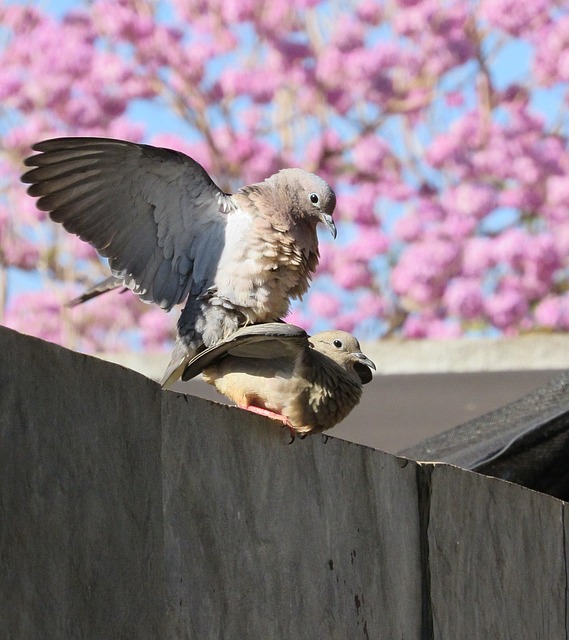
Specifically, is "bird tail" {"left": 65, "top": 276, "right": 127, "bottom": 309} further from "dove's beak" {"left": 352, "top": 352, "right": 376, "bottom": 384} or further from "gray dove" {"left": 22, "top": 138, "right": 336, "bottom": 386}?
"dove's beak" {"left": 352, "top": 352, "right": 376, "bottom": 384}

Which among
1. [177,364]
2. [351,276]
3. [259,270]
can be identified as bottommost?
[177,364]

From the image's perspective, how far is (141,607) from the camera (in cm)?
177

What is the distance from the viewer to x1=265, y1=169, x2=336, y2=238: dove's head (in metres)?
2.98

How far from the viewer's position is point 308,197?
2998mm

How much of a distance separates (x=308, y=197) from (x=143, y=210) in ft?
1.26

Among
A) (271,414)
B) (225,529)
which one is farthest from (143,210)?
(225,529)

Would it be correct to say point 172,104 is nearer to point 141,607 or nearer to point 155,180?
point 155,180

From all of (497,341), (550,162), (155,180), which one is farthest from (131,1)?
(155,180)

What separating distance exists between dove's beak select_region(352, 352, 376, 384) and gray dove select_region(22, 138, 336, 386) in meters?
0.21

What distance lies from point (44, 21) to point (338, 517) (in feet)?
28.0

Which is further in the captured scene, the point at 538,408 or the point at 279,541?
the point at 538,408

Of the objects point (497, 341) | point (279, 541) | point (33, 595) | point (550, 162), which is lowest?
point (33, 595)

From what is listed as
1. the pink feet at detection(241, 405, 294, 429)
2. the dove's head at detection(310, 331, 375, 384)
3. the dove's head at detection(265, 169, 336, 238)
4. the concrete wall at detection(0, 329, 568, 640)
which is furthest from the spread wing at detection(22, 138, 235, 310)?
the concrete wall at detection(0, 329, 568, 640)

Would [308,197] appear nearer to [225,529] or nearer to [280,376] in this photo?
[280,376]
